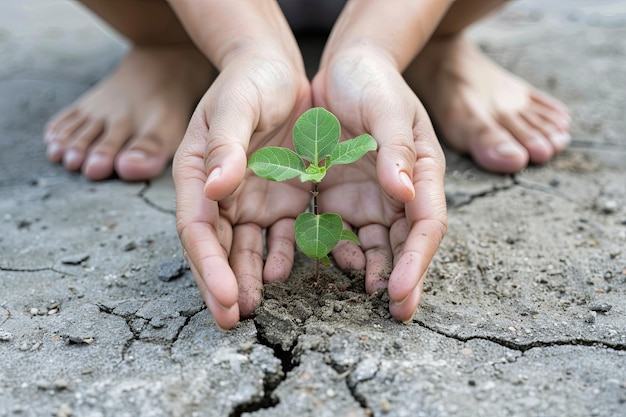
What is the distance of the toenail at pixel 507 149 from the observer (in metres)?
2.72

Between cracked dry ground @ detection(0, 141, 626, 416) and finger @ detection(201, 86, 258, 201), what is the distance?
0.37 m

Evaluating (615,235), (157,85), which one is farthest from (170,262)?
(615,235)

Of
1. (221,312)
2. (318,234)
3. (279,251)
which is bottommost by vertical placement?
(279,251)

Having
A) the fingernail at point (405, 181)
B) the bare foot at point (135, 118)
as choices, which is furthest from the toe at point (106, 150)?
the fingernail at point (405, 181)

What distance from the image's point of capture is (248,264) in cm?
182

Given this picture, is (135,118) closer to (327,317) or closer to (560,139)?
(327,317)

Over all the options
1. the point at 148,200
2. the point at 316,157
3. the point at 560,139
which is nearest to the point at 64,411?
the point at 316,157

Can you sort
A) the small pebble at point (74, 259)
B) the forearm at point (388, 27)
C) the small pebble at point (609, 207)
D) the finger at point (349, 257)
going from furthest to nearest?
the small pebble at point (609, 207) → the forearm at point (388, 27) → the small pebble at point (74, 259) → the finger at point (349, 257)

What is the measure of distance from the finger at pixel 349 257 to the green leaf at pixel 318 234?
0.26 m

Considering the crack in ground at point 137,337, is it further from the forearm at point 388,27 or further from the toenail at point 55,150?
the toenail at point 55,150

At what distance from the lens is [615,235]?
2.24 meters

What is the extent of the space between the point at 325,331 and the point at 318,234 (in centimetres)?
24

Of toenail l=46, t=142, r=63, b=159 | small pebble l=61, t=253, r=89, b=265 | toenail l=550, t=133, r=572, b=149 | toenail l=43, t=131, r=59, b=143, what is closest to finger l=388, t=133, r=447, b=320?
small pebble l=61, t=253, r=89, b=265

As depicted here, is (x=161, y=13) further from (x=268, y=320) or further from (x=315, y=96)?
(x=268, y=320)
